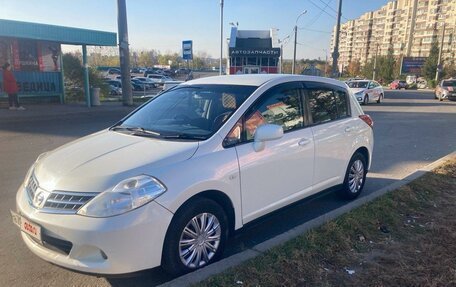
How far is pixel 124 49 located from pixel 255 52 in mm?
8087

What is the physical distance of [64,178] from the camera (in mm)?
2697

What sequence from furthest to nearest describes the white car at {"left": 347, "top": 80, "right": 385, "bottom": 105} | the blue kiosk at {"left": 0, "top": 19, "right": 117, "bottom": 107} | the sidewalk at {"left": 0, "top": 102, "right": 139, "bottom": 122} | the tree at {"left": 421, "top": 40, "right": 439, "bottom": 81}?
1. the tree at {"left": 421, "top": 40, "right": 439, "bottom": 81}
2. the white car at {"left": 347, "top": 80, "right": 385, "bottom": 105}
3. the blue kiosk at {"left": 0, "top": 19, "right": 117, "bottom": 107}
4. the sidewalk at {"left": 0, "top": 102, "right": 139, "bottom": 122}

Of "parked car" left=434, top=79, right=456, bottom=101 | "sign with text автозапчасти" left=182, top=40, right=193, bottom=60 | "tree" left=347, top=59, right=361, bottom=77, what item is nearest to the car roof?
"sign with text автозапчасти" left=182, top=40, right=193, bottom=60

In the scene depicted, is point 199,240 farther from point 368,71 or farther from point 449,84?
point 368,71

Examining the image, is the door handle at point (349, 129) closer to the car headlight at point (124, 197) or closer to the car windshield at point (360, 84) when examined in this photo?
the car headlight at point (124, 197)

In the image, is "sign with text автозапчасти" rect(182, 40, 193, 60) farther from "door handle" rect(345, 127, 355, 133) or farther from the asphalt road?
"door handle" rect(345, 127, 355, 133)

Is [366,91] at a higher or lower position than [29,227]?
higher

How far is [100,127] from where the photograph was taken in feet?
36.5

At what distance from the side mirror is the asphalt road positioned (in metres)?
0.78

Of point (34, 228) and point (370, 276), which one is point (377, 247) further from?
point (34, 228)

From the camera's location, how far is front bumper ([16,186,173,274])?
2.46 metres

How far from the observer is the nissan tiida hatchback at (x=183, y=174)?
2520 millimetres

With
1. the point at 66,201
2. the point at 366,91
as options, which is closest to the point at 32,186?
the point at 66,201

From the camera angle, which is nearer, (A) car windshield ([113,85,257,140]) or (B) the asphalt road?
(B) the asphalt road
